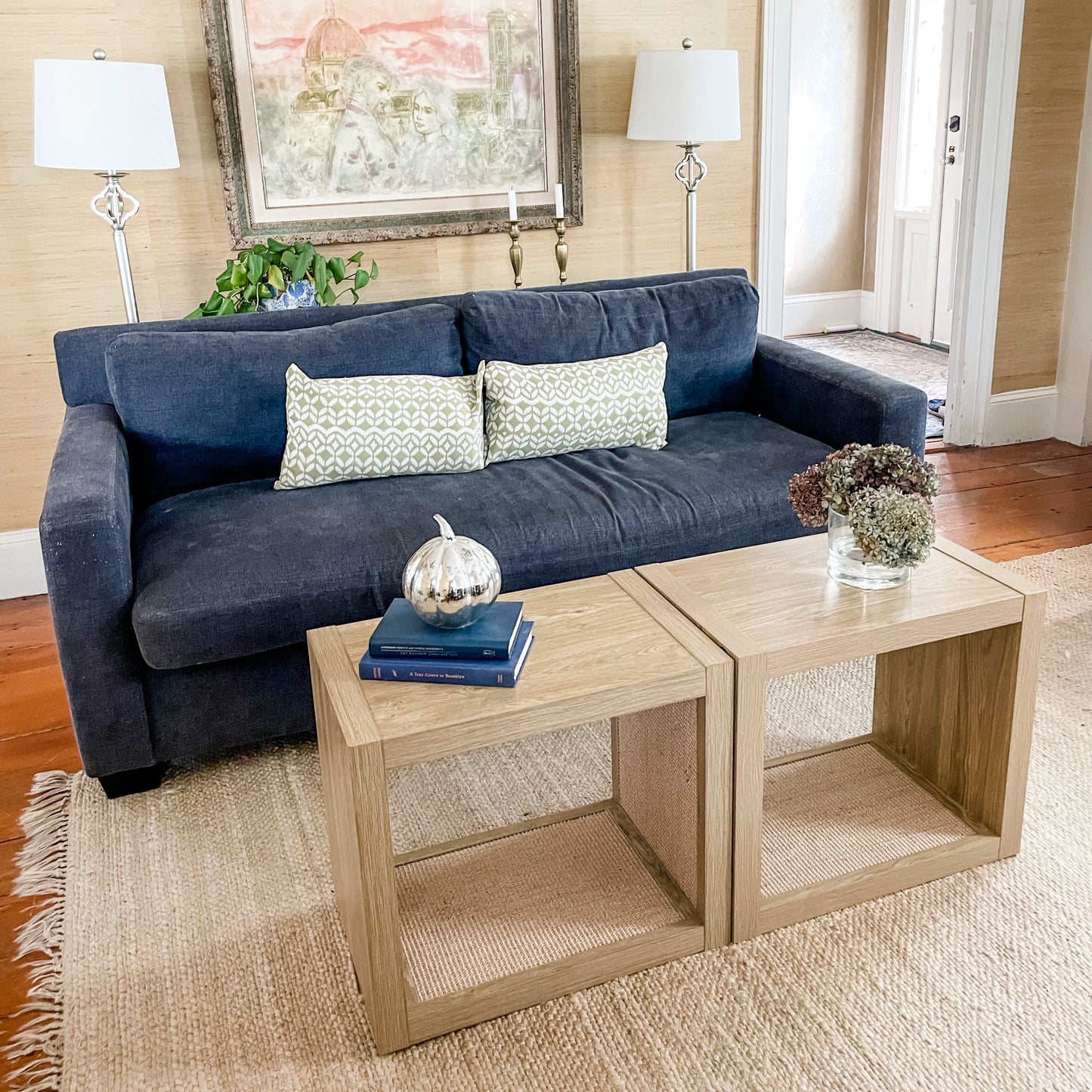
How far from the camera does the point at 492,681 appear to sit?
1488 millimetres

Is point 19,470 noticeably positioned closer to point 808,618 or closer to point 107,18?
point 107,18

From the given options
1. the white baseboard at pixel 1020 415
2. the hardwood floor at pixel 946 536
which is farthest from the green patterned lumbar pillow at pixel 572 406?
the white baseboard at pixel 1020 415

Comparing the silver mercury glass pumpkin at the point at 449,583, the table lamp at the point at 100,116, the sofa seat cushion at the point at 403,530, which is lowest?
the sofa seat cushion at the point at 403,530

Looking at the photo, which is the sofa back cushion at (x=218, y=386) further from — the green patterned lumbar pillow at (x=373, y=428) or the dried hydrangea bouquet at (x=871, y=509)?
the dried hydrangea bouquet at (x=871, y=509)

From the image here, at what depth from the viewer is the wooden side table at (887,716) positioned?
63.3 inches

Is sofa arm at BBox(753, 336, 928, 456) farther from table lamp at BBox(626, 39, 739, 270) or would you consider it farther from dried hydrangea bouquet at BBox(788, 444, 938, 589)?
dried hydrangea bouquet at BBox(788, 444, 938, 589)

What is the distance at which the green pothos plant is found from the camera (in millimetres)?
2844

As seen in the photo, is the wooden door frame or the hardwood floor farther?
the wooden door frame

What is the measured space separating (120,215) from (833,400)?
6.20 ft

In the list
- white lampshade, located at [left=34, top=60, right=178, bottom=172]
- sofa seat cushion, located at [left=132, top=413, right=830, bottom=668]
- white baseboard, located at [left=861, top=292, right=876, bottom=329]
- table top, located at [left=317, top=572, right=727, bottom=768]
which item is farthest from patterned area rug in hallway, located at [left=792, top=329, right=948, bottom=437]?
table top, located at [left=317, top=572, right=727, bottom=768]

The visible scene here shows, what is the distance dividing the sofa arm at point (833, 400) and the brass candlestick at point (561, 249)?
0.67m

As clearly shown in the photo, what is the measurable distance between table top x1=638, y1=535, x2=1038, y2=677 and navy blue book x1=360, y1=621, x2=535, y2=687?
0.32 meters

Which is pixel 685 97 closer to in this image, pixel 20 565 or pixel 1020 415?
pixel 1020 415

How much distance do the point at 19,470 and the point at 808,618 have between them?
7.99ft
